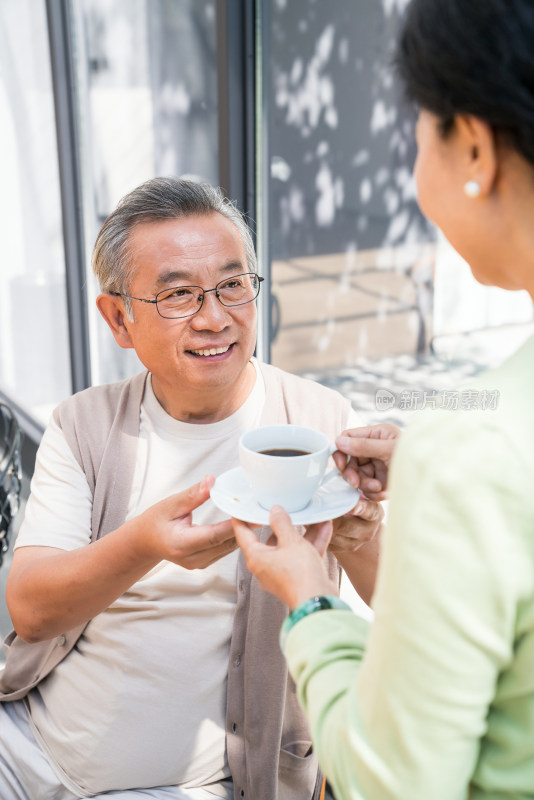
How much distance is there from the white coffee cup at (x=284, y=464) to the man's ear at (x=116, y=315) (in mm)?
553

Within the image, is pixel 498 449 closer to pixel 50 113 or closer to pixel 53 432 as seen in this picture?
pixel 53 432

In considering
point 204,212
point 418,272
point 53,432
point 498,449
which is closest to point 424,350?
point 418,272

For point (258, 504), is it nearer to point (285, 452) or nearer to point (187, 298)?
point (285, 452)

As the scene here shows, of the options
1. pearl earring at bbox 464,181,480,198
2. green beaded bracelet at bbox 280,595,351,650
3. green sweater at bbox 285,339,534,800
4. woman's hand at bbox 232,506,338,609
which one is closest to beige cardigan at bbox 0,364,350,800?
woman's hand at bbox 232,506,338,609

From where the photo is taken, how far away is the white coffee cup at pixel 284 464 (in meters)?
1.05

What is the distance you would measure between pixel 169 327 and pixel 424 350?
0.90 metres

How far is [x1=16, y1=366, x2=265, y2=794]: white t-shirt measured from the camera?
144cm

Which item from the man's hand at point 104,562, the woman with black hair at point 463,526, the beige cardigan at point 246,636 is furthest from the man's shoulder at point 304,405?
the woman with black hair at point 463,526

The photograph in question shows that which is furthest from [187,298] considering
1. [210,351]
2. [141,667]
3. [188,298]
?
[141,667]

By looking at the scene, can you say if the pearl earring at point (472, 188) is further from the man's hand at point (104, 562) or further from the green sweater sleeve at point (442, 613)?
the man's hand at point (104, 562)

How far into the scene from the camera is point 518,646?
0.68 m

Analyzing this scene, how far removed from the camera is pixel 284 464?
41.2 inches

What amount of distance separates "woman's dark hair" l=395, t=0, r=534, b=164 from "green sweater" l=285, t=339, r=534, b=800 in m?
0.20

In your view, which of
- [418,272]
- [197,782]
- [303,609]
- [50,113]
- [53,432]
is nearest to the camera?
[303,609]
